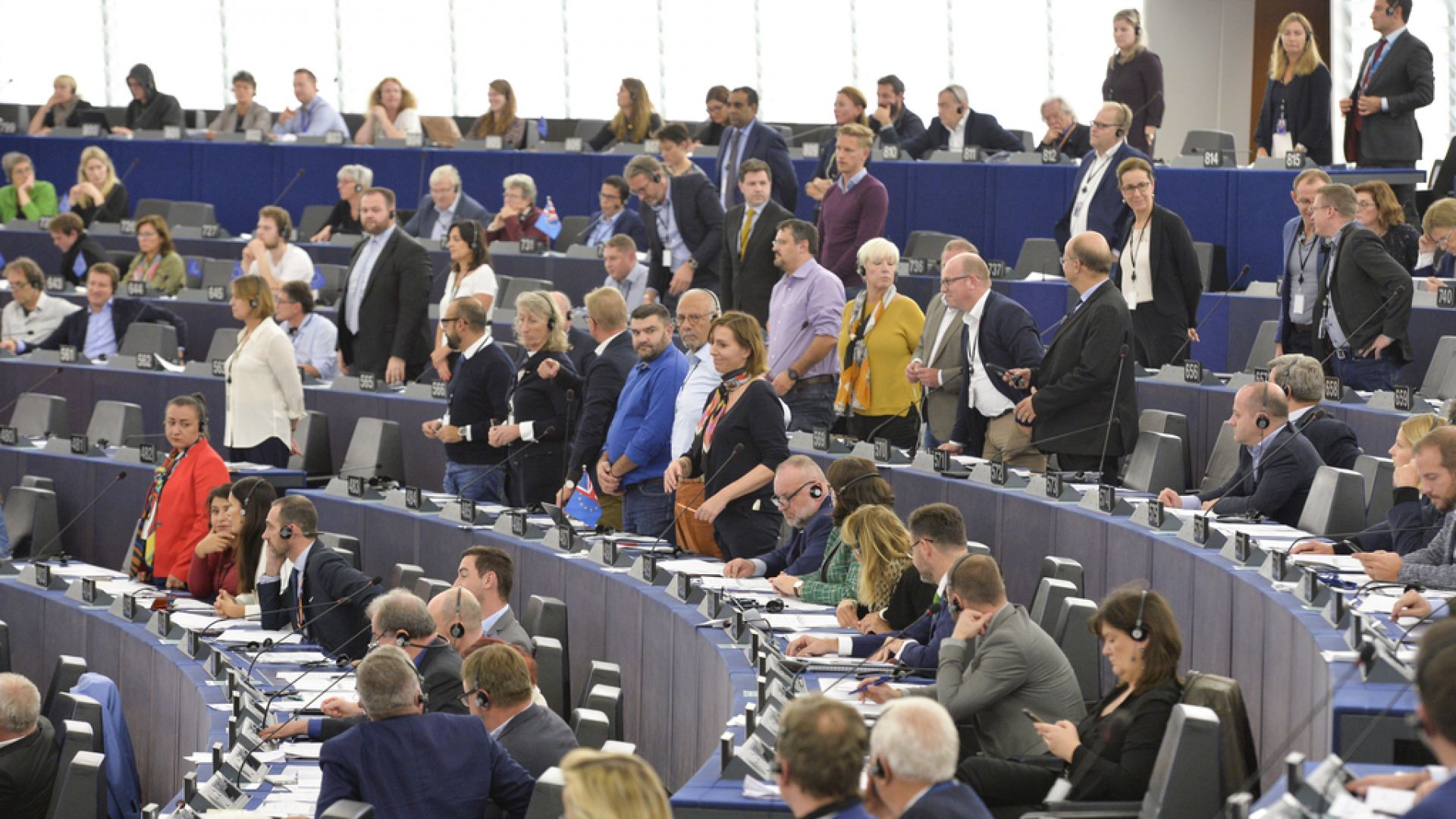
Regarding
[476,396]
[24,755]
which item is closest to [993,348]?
[476,396]

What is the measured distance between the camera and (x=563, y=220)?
1097cm

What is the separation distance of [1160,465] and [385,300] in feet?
11.8

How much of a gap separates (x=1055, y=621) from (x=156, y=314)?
20.8 ft

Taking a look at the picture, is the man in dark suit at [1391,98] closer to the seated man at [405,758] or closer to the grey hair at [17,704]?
the seated man at [405,758]

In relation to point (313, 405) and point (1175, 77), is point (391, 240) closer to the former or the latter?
→ point (313, 405)

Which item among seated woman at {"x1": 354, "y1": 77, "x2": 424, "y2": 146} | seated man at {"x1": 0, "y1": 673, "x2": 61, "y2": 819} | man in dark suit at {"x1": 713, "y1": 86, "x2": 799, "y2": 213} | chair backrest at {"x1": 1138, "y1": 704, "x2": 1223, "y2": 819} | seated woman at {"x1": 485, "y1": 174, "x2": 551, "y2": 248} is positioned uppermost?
seated woman at {"x1": 354, "y1": 77, "x2": 424, "y2": 146}

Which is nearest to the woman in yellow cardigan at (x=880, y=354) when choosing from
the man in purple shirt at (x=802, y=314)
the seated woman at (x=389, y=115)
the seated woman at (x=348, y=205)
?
the man in purple shirt at (x=802, y=314)

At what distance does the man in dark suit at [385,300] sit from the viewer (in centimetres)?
859

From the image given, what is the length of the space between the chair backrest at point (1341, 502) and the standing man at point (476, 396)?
9.28 feet

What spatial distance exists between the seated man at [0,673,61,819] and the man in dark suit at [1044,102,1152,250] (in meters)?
4.52

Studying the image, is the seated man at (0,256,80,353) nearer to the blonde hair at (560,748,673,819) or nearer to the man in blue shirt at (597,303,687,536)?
the man in blue shirt at (597,303,687,536)

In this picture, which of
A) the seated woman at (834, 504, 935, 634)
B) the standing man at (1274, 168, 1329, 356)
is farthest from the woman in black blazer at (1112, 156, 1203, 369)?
the seated woman at (834, 504, 935, 634)

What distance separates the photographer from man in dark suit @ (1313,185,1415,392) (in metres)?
6.84

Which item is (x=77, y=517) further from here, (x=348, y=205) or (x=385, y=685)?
(x=385, y=685)
